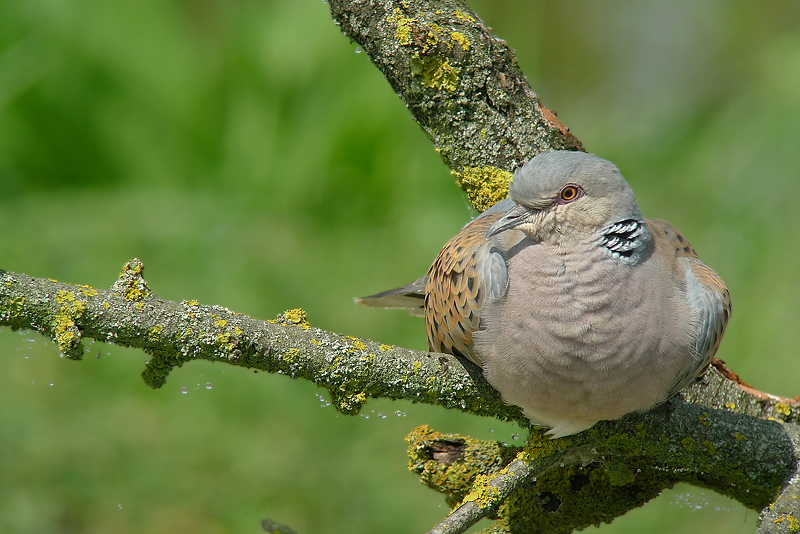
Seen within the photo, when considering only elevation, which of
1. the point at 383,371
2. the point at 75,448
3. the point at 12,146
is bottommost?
the point at 383,371

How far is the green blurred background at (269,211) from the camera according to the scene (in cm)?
326

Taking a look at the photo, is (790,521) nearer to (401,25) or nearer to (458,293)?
(458,293)

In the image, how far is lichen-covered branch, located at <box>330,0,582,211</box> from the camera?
7.17 ft

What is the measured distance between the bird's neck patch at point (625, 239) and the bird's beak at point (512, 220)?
0.20 meters

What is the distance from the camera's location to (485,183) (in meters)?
2.36

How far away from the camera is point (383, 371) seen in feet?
5.51

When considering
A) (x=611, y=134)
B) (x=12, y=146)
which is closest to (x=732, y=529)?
(x=611, y=134)

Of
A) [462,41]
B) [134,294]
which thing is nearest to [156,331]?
[134,294]

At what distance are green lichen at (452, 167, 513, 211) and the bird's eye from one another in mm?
483

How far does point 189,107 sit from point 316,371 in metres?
3.07

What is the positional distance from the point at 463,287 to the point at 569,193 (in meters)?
0.37

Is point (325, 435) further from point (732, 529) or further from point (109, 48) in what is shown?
point (109, 48)

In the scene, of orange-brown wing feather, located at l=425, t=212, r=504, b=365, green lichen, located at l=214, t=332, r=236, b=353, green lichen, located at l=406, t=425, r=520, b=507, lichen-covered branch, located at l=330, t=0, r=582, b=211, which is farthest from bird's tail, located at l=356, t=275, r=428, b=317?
green lichen, located at l=214, t=332, r=236, b=353

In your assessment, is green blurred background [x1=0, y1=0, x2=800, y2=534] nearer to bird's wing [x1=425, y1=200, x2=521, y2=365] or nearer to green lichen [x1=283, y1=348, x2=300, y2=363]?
bird's wing [x1=425, y1=200, x2=521, y2=365]
